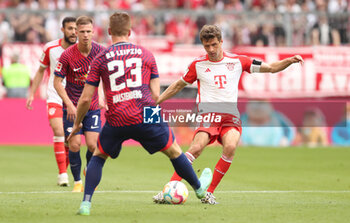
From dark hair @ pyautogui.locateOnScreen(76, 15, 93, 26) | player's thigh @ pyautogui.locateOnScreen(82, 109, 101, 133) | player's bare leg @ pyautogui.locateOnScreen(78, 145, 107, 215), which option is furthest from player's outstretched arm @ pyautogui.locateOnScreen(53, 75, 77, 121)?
player's bare leg @ pyautogui.locateOnScreen(78, 145, 107, 215)

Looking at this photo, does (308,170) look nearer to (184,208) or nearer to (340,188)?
(340,188)

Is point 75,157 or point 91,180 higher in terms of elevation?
point 91,180

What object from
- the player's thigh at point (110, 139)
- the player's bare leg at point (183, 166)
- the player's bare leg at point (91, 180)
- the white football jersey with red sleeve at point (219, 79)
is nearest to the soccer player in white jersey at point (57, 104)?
the white football jersey with red sleeve at point (219, 79)

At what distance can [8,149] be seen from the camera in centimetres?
1975

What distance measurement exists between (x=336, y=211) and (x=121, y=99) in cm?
282

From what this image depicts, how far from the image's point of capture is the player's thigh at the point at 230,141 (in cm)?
964

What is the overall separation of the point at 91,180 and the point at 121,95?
0.98m

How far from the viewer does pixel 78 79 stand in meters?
11.2

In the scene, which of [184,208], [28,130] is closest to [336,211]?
[184,208]

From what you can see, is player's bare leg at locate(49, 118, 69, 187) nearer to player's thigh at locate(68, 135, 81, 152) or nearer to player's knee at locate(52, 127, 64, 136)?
player's knee at locate(52, 127, 64, 136)

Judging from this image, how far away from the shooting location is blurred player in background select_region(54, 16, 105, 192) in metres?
10.7

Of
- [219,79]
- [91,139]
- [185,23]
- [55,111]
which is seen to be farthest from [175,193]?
[185,23]

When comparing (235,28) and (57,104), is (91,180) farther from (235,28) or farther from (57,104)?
(235,28)

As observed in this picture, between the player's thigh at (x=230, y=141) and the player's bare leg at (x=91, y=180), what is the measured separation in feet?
6.53
